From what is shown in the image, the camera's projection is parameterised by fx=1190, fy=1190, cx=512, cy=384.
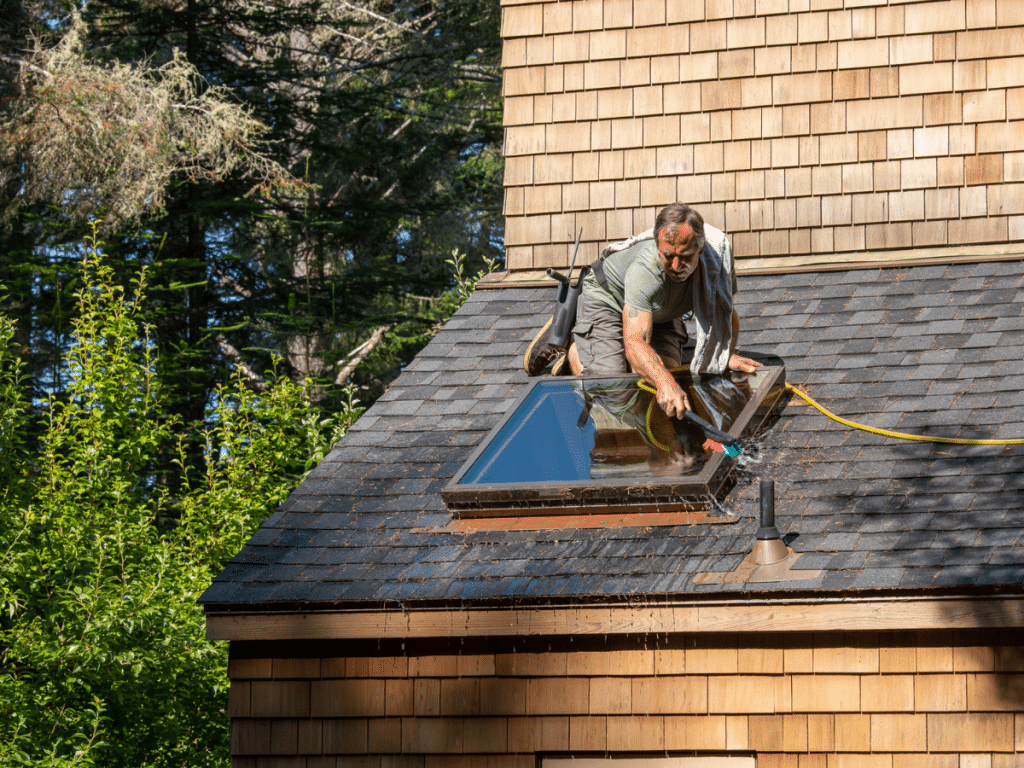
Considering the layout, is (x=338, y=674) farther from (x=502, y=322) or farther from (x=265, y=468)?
(x=265, y=468)

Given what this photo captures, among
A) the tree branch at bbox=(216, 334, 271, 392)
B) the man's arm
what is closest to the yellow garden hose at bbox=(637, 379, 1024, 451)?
the man's arm

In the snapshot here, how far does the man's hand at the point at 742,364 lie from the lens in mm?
6957

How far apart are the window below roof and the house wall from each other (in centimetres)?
72

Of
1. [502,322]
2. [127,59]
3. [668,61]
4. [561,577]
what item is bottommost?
[561,577]

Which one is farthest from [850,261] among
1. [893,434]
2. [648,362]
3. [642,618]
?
[642,618]

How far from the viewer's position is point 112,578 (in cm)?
871

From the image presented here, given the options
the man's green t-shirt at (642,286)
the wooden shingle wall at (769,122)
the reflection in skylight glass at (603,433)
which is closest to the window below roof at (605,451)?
the reflection in skylight glass at (603,433)

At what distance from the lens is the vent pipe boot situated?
5570mm

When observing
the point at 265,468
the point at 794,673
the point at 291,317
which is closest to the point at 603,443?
the point at 794,673

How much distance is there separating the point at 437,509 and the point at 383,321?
37.6 ft

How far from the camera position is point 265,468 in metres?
12.0

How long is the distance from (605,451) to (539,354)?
1.26 meters

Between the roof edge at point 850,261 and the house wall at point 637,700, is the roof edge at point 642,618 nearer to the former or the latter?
the house wall at point 637,700

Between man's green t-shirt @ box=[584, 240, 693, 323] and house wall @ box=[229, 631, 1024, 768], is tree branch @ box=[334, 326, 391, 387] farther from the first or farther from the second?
house wall @ box=[229, 631, 1024, 768]
